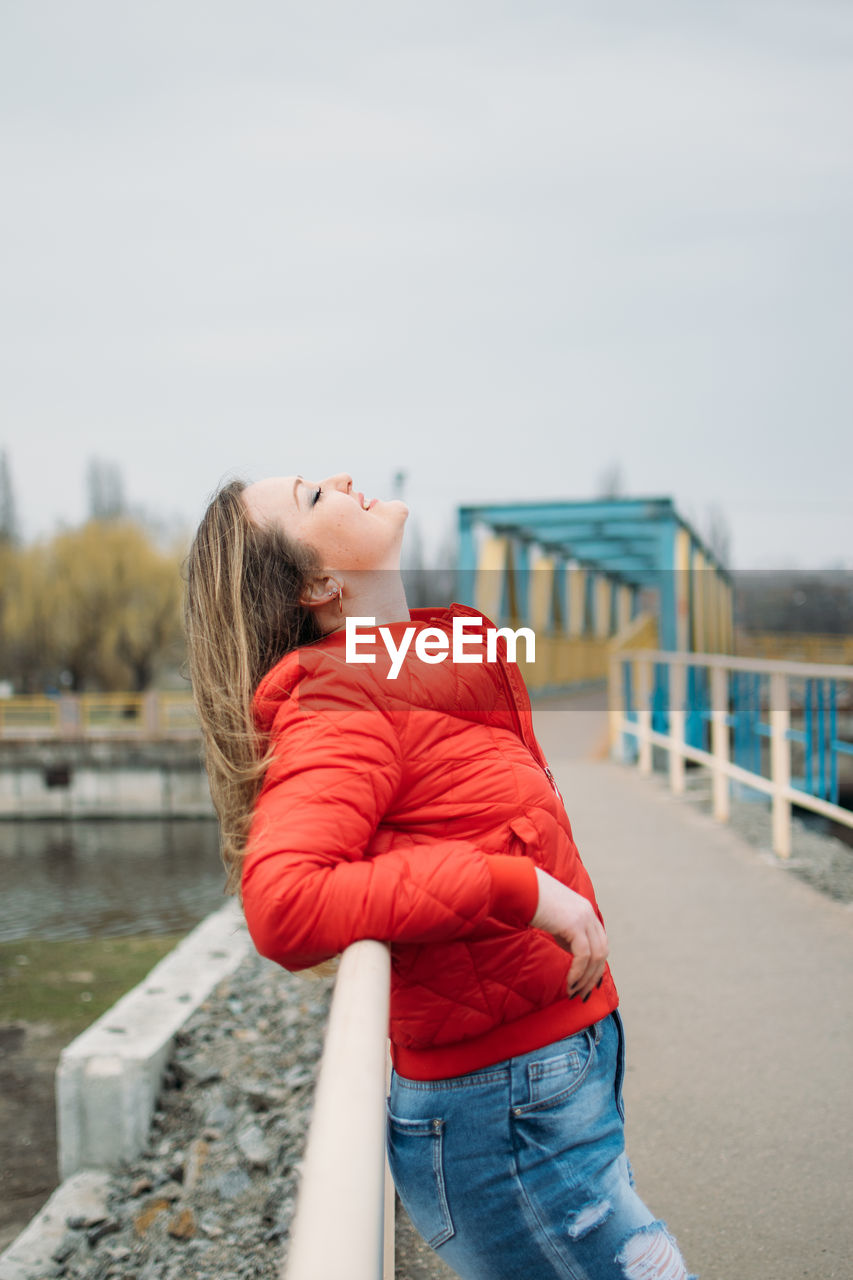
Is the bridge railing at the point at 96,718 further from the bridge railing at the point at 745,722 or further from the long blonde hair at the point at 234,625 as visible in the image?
the long blonde hair at the point at 234,625

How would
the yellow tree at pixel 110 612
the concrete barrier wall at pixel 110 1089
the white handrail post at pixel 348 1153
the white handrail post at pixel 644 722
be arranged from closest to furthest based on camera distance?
the white handrail post at pixel 348 1153 < the concrete barrier wall at pixel 110 1089 < the white handrail post at pixel 644 722 < the yellow tree at pixel 110 612

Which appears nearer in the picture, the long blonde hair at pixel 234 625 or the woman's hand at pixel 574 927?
the woman's hand at pixel 574 927

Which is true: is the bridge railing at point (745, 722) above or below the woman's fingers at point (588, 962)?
below

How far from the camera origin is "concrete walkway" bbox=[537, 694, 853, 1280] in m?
2.32

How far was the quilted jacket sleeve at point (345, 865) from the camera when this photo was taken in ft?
3.09

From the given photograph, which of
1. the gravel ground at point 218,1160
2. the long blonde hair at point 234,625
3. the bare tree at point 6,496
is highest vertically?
the bare tree at point 6,496

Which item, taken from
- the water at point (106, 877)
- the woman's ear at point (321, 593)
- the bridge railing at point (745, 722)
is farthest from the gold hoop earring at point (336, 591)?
the water at point (106, 877)

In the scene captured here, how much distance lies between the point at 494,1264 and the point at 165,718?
31178 millimetres

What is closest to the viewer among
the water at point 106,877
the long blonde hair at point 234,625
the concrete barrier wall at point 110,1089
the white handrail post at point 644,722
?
the long blonde hair at point 234,625

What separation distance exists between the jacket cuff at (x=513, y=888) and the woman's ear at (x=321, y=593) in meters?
0.44

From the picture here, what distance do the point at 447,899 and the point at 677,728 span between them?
7445mm

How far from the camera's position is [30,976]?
9289mm

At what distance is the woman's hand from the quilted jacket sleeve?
0.07ft

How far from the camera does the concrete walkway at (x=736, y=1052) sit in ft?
7.60
